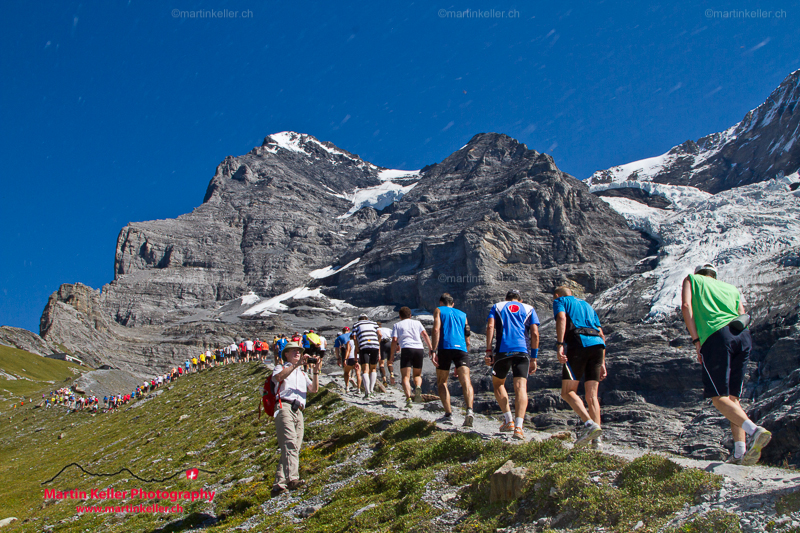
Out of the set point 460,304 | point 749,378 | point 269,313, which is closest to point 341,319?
point 269,313

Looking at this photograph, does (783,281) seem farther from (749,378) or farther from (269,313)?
(269,313)

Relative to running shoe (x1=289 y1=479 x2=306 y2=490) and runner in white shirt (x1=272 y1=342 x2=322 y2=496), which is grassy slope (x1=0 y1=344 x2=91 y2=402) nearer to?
runner in white shirt (x1=272 y1=342 x2=322 y2=496)

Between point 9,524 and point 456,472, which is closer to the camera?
point 456,472

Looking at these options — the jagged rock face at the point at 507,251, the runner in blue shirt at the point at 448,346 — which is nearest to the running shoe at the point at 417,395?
the runner in blue shirt at the point at 448,346

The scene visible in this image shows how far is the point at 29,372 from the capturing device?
→ 255 feet

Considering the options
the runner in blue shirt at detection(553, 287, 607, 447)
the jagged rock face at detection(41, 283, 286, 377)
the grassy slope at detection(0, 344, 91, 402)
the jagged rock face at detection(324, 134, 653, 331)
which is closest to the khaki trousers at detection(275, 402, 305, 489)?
the runner in blue shirt at detection(553, 287, 607, 447)

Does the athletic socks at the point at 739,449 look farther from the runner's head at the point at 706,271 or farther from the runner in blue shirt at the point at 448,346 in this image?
the runner in blue shirt at the point at 448,346

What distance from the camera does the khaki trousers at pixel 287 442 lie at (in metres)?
9.19

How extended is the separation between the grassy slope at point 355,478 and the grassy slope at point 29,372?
4859cm

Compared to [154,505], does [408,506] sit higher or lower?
higher

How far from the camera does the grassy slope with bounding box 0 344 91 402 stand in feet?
199

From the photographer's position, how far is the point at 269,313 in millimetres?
166125

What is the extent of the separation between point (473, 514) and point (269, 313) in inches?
6545

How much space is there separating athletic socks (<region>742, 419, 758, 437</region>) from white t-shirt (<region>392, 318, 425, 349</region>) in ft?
24.7
